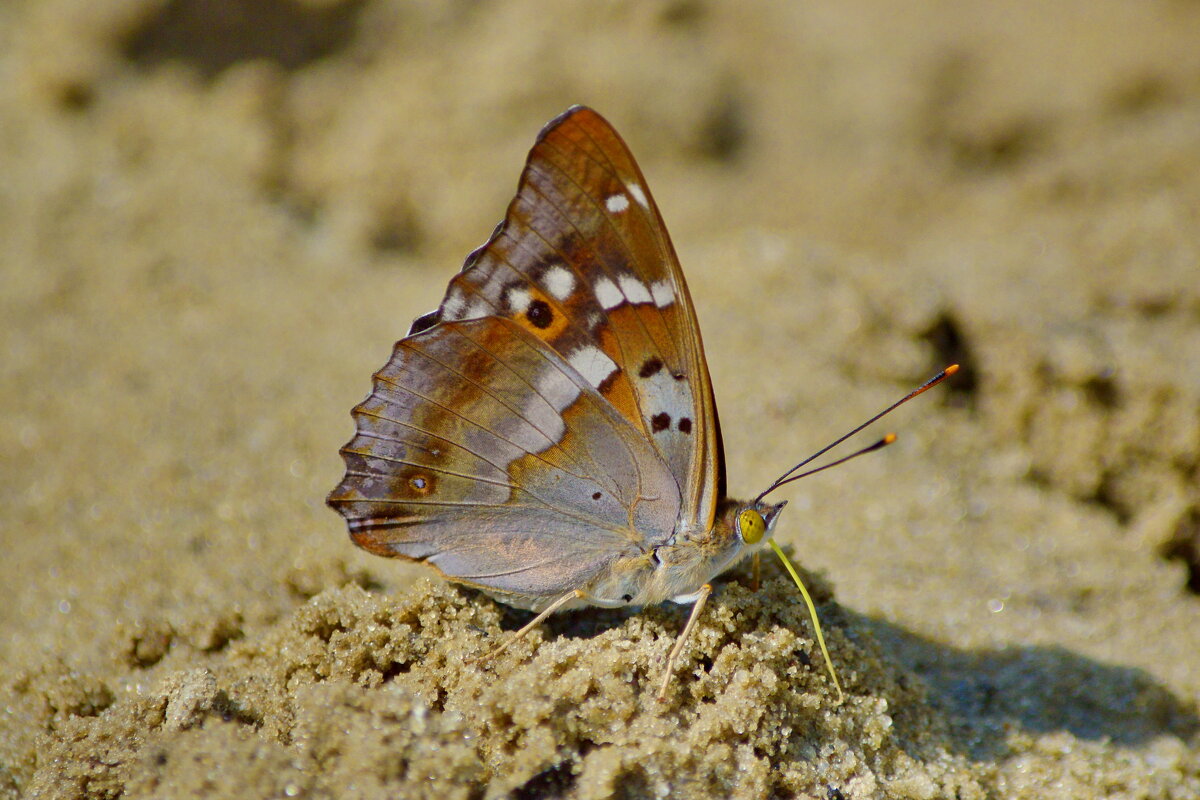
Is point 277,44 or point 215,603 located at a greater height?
point 277,44

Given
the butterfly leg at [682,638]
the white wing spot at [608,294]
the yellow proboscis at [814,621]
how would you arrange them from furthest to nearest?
1. the white wing spot at [608,294]
2. the yellow proboscis at [814,621]
3. the butterfly leg at [682,638]

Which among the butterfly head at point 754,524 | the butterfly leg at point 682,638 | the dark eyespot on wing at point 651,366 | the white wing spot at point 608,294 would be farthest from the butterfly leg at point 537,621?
the white wing spot at point 608,294

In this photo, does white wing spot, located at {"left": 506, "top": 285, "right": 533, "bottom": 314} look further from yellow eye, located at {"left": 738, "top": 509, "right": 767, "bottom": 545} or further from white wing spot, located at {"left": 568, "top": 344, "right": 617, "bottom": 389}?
yellow eye, located at {"left": 738, "top": 509, "right": 767, "bottom": 545}

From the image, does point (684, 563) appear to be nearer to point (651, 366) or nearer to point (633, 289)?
point (651, 366)

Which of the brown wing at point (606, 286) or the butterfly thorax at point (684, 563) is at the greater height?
the brown wing at point (606, 286)

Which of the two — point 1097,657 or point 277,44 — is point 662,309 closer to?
point 1097,657

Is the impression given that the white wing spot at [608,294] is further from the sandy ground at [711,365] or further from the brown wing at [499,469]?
the sandy ground at [711,365]

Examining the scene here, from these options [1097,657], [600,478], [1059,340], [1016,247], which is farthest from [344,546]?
[1016,247]
